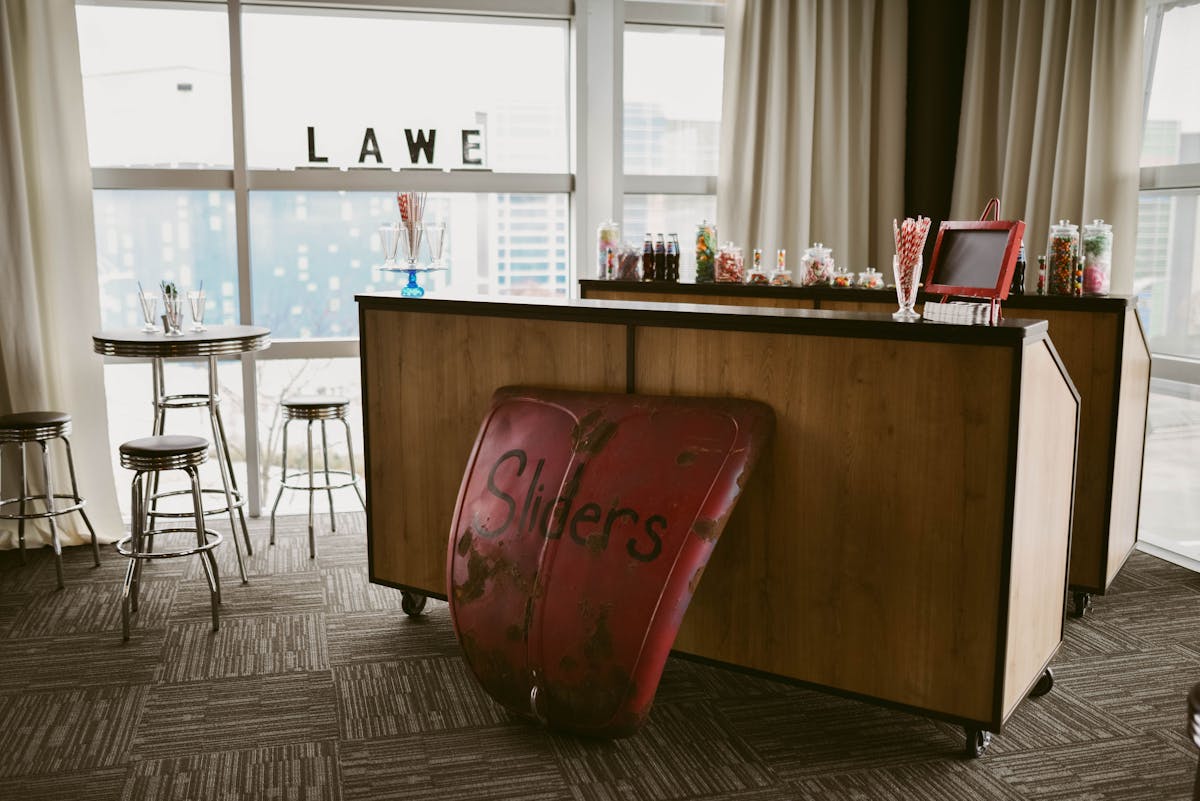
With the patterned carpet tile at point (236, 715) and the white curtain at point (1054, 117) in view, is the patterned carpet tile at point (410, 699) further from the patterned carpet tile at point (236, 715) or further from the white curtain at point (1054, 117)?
the white curtain at point (1054, 117)

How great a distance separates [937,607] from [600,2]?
377 centimetres

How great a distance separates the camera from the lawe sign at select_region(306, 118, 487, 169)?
5.14 metres

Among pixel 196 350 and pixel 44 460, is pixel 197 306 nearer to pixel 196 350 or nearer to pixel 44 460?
pixel 196 350

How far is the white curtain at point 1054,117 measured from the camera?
14.4 ft

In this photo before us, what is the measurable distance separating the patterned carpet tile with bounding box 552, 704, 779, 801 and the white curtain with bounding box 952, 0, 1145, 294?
113 inches

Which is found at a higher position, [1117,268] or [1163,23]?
[1163,23]

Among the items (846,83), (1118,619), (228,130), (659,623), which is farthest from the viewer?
(846,83)

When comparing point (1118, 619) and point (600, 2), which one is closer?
point (1118, 619)

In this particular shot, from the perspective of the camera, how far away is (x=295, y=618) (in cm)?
370

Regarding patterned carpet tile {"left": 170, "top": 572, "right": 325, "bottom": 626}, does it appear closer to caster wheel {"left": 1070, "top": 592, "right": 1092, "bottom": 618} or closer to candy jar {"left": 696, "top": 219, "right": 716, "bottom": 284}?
candy jar {"left": 696, "top": 219, "right": 716, "bottom": 284}

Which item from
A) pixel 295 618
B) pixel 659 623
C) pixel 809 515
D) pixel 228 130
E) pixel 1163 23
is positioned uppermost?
pixel 1163 23

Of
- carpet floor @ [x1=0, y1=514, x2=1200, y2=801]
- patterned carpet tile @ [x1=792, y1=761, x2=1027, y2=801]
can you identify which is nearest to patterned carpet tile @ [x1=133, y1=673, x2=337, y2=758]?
carpet floor @ [x1=0, y1=514, x2=1200, y2=801]

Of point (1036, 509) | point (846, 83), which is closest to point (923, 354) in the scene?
point (1036, 509)

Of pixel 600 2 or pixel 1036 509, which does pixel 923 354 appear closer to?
pixel 1036 509
